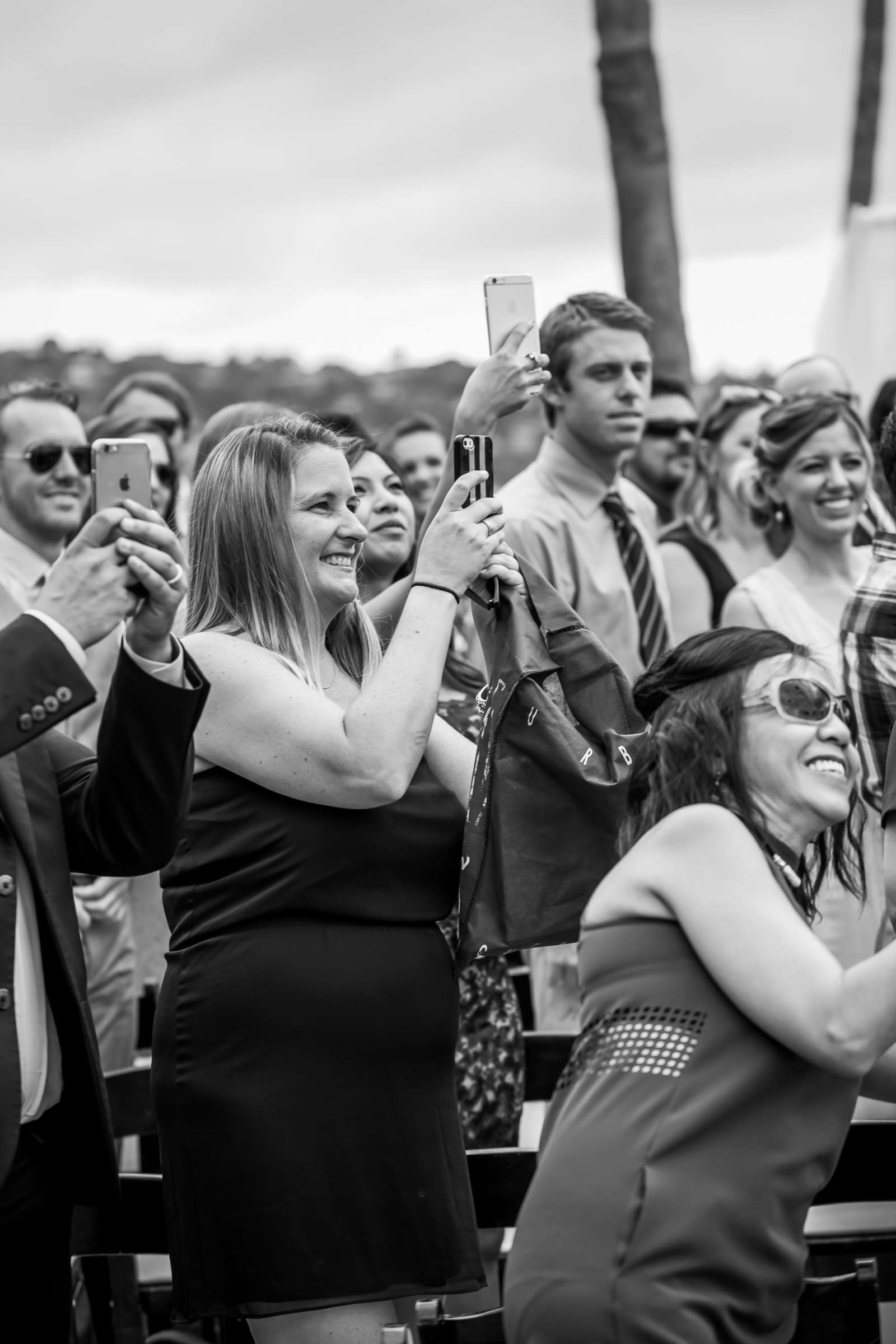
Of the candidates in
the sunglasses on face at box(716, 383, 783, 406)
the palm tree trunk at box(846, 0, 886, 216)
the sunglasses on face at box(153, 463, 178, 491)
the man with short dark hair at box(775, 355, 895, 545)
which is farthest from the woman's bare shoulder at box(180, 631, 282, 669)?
the palm tree trunk at box(846, 0, 886, 216)

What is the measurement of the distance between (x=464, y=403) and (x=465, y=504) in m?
0.22

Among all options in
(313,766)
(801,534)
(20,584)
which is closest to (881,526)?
(801,534)

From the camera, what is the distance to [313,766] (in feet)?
9.40

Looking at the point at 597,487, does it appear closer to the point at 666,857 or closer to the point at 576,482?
the point at 576,482

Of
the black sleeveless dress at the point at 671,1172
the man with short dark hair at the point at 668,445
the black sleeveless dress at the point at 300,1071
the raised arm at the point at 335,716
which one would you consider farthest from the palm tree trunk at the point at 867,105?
the black sleeveless dress at the point at 671,1172

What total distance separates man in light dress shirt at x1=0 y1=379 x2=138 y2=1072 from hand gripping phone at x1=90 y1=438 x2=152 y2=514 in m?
2.64

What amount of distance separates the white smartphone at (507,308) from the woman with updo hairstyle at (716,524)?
8.02 feet

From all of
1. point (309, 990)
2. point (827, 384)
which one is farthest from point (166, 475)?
point (309, 990)

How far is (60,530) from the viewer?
5.20 m

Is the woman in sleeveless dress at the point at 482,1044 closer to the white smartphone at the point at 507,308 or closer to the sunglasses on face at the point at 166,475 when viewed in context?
the white smartphone at the point at 507,308

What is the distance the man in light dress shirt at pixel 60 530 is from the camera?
16.9 ft

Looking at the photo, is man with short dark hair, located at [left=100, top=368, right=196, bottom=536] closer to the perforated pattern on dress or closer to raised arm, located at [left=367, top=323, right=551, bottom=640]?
raised arm, located at [left=367, top=323, right=551, bottom=640]

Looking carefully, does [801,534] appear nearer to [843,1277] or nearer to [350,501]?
[350,501]

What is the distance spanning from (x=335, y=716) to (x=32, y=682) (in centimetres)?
65
